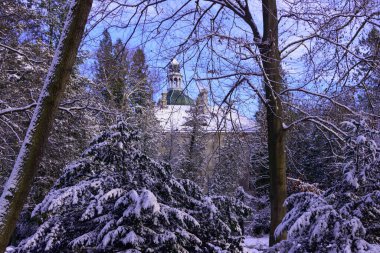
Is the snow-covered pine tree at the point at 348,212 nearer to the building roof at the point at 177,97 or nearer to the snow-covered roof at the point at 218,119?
the snow-covered roof at the point at 218,119

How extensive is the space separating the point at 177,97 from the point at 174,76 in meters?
0.41

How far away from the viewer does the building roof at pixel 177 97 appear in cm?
712

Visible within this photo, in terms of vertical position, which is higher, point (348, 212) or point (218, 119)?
point (218, 119)

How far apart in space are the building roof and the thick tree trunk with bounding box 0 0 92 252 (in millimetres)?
3163

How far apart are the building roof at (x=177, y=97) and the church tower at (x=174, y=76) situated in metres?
0.09

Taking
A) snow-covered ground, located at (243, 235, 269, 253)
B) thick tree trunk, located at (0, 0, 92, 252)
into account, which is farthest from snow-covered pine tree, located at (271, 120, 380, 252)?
thick tree trunk, located at (0, 0, 92, 252)

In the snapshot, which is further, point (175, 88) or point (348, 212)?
point (175, 88)

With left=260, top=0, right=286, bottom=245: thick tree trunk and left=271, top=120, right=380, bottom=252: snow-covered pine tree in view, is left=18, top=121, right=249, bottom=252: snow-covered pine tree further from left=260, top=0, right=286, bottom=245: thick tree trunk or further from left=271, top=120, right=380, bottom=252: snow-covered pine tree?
left=260, top=0, right=286, bottom=245: thick tree trunk

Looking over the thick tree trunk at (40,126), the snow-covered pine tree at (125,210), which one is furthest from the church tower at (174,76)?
the thick tree trunk at (40,126)

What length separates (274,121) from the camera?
22.2 feet

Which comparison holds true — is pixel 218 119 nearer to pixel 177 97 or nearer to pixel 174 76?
pixel 177 97

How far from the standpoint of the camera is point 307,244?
367 centimetres

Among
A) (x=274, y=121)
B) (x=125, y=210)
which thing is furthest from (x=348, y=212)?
(x=274, y=121)

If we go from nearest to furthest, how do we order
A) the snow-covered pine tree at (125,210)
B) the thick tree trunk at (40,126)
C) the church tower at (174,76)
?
the thick tree trunk at (40,126) → the snow-covered pine tree at (125,210) → the church tower at (174,76)
